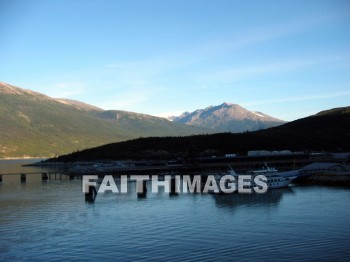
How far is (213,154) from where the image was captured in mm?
185750

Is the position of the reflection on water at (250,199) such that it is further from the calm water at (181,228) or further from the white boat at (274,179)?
the white boat at (274,179)

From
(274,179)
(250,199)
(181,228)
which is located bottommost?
(181,228)

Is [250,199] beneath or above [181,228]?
above

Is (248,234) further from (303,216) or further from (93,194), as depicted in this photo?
(93,194)

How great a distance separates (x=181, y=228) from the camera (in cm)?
5031

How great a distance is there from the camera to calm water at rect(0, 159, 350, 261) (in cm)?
3931

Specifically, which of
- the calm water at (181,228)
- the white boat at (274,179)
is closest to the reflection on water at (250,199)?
the calm water at (181,228)

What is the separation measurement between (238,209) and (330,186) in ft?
117

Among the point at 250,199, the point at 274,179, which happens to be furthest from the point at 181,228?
the point at 274,179

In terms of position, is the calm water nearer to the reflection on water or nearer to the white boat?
the reflection on water

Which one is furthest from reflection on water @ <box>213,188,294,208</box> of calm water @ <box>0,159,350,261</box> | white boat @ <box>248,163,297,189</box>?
white boat @ <box>248,163,297,189</box>

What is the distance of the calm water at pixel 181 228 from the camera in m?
39.3

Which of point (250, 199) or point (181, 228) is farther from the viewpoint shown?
point (250, 199)

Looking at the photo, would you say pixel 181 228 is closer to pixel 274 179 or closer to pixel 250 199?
pixel 250 199
